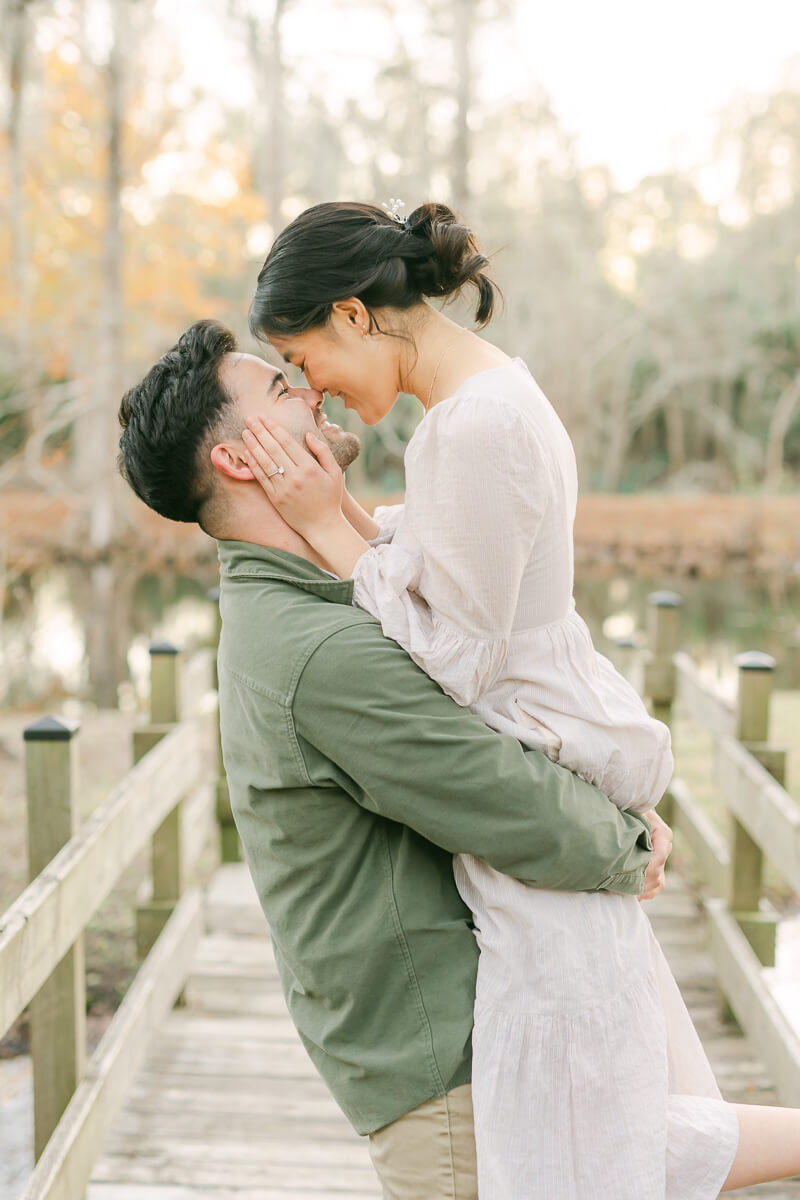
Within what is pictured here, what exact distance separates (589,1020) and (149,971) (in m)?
1.70

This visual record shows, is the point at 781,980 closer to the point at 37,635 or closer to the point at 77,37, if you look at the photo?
the point at 37,635

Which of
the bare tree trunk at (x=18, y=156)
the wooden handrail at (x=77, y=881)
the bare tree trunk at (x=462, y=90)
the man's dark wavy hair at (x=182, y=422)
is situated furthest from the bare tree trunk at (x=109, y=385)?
the man's dark wavy hair at (x=182, y=422)

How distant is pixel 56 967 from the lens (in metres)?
2.12

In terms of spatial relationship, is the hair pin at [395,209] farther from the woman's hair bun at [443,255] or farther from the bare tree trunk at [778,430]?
the bare tree trunk at [778,430]

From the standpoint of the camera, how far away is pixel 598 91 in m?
21.0

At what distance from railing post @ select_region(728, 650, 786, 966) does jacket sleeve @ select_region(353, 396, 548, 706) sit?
6.45 feet

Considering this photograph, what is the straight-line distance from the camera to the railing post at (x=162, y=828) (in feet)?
11.1

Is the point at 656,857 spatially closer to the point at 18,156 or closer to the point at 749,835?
the point at 749,835

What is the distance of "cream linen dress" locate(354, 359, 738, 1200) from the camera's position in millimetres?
1390

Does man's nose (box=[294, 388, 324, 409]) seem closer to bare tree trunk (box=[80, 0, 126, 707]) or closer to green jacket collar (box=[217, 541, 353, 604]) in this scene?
green jacket collar (box=[217, 541, 353, 604])

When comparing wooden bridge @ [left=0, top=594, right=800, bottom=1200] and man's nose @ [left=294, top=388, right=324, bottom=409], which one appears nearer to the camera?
man's nose @ [left=294, top=388, right=324, bottom=409]

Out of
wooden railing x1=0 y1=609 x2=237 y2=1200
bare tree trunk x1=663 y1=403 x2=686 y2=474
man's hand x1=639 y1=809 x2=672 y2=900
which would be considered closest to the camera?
man's hand x1=639 y1=809 x2=672 y2=900

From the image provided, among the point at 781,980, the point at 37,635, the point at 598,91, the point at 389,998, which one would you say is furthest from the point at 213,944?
the point at 598,91

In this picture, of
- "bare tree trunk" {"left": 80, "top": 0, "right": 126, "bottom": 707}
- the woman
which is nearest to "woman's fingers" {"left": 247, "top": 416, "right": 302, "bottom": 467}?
the woman
